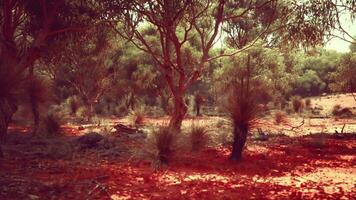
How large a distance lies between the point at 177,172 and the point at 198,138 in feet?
9.21

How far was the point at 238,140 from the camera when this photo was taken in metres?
10.1

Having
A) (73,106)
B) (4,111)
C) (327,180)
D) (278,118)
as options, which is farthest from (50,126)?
(73,106)

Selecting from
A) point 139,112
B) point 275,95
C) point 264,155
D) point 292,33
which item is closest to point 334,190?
point 264,155

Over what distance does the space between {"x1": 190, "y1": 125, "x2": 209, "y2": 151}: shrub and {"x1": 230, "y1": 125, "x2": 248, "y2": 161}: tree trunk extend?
52.5 inches

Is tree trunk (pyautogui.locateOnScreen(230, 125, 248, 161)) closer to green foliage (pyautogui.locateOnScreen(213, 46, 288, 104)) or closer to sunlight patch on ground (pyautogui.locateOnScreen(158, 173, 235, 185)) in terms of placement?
sunlight patch on ground (pyautogui.locateOnScreen(158, 173, 235, 185))

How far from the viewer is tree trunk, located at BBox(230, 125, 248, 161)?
1003 cm

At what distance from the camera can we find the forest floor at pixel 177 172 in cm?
670

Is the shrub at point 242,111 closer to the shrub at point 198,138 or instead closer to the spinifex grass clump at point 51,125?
the shrub at point 198,138

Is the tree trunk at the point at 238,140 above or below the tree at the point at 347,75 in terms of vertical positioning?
below

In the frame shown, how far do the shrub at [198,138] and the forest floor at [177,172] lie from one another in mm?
203

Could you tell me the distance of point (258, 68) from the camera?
26266 mm

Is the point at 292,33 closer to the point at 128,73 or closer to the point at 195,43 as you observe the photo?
the point at 195,43

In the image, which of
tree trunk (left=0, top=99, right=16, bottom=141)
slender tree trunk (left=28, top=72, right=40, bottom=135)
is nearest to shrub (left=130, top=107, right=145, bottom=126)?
slender tree trunk (left=28, top=72, right=40, bottom=135)

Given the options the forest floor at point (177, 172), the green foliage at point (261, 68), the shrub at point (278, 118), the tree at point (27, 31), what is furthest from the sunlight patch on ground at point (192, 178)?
the green foliage at point (261, 68)
